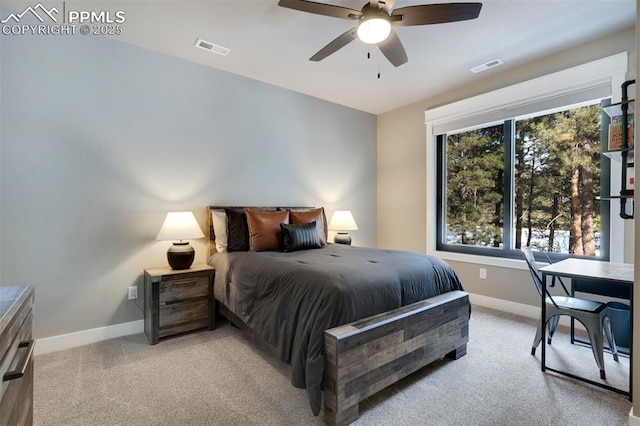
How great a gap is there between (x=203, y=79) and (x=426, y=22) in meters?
2.33

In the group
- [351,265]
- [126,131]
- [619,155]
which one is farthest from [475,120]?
[126,131]

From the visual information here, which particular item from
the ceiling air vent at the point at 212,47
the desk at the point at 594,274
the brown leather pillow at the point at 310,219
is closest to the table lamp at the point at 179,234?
the brown leather pillow at the point at 310,219

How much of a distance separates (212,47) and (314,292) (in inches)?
100

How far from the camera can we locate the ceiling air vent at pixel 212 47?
9.21ft

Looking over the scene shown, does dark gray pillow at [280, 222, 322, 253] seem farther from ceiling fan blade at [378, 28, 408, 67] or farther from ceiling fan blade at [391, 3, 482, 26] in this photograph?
ceiling fan blade at [391, 3, 482, 26]

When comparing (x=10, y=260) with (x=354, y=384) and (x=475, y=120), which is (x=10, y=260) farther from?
(x=475, y=120)

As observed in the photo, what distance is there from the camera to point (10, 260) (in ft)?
7.68

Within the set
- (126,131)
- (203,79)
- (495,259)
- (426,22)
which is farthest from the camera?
(495,259)

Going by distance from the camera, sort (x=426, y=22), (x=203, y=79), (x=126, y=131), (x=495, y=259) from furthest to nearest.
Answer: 1. (x=495, y=259)
2. (x=203, y=79)
3. (x=126, y=131)
4. (x=426, y=22)

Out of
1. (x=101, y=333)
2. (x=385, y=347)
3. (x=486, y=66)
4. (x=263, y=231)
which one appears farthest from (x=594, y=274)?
(x=101, y=333)

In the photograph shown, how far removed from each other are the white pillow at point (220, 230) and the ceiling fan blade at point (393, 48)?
2159 mm

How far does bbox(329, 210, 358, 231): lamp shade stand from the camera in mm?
4043

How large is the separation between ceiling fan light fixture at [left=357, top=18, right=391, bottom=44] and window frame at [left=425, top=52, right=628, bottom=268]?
2096 millimetres

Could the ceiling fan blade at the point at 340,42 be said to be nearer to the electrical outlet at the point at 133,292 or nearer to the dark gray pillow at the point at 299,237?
the dark gray pillow at the point at 299,237
